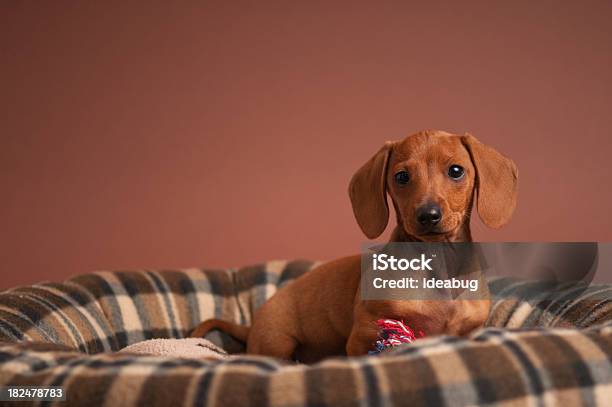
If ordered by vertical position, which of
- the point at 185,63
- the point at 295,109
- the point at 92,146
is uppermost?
the point at 185,63

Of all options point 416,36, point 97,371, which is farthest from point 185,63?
point 97,371

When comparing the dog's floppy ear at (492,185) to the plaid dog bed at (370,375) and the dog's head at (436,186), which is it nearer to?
the dog's head at (436,186)

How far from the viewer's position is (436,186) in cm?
169

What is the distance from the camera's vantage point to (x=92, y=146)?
2.98 meters

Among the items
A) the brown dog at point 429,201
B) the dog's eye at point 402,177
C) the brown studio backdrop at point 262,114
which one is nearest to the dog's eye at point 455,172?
the brown dog at point 429,201

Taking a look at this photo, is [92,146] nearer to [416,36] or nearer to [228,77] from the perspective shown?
[228,77]

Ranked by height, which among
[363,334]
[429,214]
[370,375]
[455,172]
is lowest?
[363,334]

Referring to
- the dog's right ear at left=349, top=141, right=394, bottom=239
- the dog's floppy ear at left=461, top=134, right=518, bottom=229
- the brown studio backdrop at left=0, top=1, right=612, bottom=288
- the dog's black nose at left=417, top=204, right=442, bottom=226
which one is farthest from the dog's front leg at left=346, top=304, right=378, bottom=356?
the brown studio backdrop at left=0, top=1, right=612, bottom=288

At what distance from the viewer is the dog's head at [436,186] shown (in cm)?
166

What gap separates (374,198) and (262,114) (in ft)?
4.12

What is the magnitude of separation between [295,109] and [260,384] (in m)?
2.01

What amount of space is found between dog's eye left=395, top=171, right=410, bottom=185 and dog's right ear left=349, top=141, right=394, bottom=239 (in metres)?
0.09

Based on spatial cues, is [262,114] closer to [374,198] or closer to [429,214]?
[374,198]

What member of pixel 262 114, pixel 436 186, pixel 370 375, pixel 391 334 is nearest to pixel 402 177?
pixel 436 186
